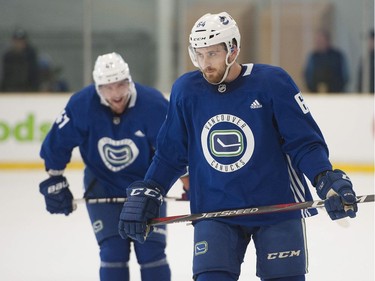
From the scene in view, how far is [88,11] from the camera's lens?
875cm

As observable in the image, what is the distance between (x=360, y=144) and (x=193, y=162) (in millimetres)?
5326

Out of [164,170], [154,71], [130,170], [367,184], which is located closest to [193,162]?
[164,170]

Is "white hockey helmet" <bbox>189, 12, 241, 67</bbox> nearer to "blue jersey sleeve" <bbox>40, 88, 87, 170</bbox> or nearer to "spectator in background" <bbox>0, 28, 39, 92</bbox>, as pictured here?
"blue jersey sleeve" <bbox>40, 88, 87, 170</bbox>

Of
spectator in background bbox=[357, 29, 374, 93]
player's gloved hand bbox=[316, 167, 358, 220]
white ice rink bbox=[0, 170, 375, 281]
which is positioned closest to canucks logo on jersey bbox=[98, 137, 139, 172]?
white ice rink bbox=[0, 170, 375, 281]

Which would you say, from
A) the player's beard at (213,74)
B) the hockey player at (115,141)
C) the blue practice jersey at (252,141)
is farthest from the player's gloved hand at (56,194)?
the player's beard at (213,74)

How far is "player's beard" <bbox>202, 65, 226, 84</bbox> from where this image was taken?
2.80m

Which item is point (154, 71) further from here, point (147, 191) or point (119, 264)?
point (147, 191)

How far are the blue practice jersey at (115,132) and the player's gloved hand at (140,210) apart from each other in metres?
0.76

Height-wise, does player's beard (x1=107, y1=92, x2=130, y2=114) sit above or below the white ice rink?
above

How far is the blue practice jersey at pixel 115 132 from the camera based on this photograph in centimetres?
375

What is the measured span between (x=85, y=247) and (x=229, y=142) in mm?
2499

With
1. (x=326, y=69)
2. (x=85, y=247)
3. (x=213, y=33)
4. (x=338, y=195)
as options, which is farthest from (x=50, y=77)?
(x=338, y=195)

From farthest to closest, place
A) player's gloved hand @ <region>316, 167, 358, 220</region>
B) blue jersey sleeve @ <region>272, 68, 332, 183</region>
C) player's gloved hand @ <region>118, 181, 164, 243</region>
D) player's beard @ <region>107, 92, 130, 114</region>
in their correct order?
1. player's beard @ <region>107, 92, 130, 114</region>
2. player's gloved hand @ <region>118, 181, 164, 243</region>
3. blue jersey sleeve @ <region>272, 68, 332, 183</region>
4. player's gloved hand @ <region>316, 167, 358, 220</region>

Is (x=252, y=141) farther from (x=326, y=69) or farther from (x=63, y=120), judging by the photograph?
(x=326, y=69)
